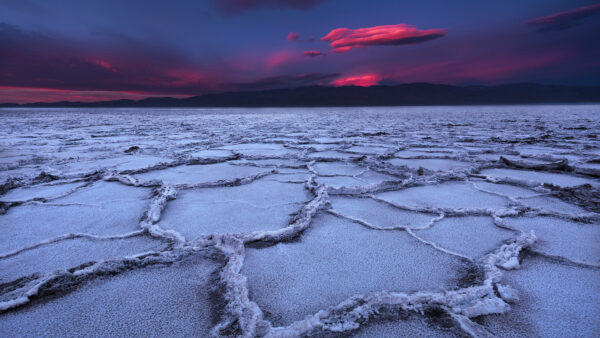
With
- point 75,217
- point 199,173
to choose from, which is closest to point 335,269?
point 75,217

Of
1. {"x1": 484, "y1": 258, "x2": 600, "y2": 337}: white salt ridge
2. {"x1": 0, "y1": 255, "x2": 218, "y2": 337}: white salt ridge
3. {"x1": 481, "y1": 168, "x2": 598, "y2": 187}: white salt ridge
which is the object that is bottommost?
{"x1": 484, "y1": 258, "x2": 600, "y2": 337}: white salt ridge

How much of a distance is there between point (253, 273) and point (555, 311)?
81 cm

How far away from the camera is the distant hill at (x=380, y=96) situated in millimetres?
66750

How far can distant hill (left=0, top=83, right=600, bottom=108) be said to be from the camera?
219 feet

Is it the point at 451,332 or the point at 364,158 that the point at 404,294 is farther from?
the point at 364,158

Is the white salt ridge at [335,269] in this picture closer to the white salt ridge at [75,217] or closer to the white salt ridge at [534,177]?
the white salt ridge at [75,217]

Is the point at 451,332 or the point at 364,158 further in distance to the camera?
the point at 364,158

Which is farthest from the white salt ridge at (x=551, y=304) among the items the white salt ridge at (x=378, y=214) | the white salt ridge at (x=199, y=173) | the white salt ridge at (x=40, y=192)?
the white salt ridge at (x=40, y=192)

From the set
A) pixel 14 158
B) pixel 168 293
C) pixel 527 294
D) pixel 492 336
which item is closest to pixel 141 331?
pixel 168 293

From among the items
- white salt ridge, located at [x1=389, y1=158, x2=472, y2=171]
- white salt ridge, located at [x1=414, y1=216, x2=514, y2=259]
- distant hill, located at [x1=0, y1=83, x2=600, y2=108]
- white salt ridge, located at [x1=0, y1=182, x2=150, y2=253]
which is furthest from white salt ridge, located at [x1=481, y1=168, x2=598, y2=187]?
distant hill, located at [x1=0, y1=83, x2=600, y2=108]

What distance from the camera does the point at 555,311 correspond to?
2.31ft

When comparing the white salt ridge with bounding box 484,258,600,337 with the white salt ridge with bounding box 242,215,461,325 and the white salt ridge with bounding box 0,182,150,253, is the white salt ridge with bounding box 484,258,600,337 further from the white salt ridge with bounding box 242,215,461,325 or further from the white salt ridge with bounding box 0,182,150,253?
the white salt ridge with bounding box 0,182,150,253

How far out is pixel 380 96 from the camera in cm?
8000

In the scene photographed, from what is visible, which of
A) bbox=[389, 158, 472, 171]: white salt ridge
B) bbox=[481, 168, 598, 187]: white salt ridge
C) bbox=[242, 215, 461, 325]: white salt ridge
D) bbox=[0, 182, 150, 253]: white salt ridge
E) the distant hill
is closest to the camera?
bbox=[242, 215, 461, 325]: white salt ridge
